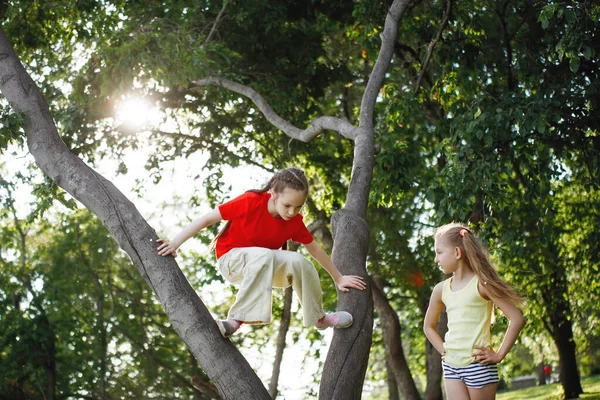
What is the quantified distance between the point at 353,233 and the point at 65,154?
Answer: 1.87 m

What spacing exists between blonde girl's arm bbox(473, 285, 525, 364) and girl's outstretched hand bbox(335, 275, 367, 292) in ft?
2.44

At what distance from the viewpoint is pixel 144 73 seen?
9.98 m

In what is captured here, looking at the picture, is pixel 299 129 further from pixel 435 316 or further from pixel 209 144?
pixel 209 144

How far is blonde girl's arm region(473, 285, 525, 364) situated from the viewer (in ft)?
13.7

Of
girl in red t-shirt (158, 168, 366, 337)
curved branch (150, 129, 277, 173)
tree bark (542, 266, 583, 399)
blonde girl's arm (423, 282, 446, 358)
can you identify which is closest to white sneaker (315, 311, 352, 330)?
girl in red t-shirt (158, 168, 366, 337)

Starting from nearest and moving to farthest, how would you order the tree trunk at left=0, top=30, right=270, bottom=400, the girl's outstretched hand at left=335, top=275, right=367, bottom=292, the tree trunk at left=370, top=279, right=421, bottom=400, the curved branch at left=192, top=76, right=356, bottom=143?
the tree trunk at left=0, top=30, right=270, bottom=400
the girl's outstretched hand at left=335, top=275, right=367, bottom=292
the curved branch at left=192, top=76, right=356, bottom=143
the tree trunk at left=370, top=279, right=421, bottom=400

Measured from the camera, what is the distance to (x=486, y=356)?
13.7ft

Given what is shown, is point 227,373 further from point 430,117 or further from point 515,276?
point 515,276

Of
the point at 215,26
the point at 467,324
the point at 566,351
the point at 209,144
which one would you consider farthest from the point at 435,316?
the point at 566,351

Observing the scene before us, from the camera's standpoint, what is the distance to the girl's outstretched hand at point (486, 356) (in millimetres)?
4160

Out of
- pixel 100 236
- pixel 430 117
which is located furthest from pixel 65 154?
pixel 100 236

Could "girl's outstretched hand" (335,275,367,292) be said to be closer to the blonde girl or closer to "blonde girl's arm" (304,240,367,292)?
"blonde girl's arm" (304,240,367,292)

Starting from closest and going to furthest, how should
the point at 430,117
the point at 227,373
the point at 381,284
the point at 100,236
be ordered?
the point at 227,373
the point at 430,117
the point at 381,284
the point at 100,236

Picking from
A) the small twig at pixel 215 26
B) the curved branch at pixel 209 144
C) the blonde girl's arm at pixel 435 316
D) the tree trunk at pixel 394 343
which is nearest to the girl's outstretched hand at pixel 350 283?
the blonde girl's arm at pixel 435 316
